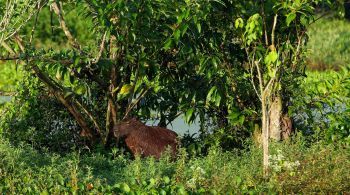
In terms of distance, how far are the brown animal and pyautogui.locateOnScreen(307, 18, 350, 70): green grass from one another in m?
7.27

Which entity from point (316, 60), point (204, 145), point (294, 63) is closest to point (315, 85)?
point (294, 63)

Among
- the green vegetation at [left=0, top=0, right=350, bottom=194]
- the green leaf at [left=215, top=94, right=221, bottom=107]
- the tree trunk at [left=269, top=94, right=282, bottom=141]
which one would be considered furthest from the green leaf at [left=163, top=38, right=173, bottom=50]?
the tree trunk at [left=269, top=94, right=282, bottom=141]

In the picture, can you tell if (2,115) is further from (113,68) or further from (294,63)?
(294,63)

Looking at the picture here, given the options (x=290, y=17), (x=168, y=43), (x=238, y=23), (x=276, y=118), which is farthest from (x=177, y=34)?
(x=276, y=118)

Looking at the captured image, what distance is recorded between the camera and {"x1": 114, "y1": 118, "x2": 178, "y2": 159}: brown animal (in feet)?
26.5

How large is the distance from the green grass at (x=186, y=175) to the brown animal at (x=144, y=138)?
0.59m

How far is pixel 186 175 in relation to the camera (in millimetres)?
6898

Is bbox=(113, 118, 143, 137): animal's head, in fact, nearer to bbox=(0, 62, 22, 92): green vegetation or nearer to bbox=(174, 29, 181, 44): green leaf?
bbox=(174, 29, 181, 44): green leaf

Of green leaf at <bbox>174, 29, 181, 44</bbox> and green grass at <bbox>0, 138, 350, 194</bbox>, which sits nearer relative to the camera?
green grass at <bbox>0, 138, 350, 194</bbox>

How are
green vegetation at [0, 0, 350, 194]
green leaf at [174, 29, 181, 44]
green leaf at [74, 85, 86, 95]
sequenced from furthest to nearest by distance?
green leaf at [74, 85, 86, 95] → green leaf at [174, 29, 181, 44] → green vegetation at [0, 0, 350, 194]

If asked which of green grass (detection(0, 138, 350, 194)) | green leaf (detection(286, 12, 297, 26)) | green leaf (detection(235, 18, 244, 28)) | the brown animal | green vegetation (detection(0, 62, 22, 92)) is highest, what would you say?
green vegetation (detection(0, 62, 22, 92))

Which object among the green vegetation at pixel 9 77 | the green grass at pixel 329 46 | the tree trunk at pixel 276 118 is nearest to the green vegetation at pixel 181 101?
the tree trunk at pixel 276 118

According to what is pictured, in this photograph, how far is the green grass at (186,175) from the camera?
648 cm

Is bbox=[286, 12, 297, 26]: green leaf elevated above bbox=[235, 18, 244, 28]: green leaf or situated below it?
above
